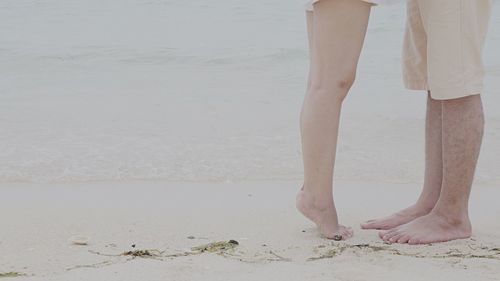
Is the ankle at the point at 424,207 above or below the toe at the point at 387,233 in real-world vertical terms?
above

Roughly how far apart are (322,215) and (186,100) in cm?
299

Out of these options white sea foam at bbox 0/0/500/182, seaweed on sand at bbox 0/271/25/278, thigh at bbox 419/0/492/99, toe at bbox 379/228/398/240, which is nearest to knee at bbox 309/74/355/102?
thigh at bbox 419/0/492/99

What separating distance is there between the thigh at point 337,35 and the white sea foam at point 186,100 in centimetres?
123

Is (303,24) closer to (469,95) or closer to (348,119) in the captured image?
(348,119)

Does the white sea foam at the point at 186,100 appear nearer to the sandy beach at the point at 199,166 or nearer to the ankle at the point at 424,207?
the sandy beach at the point at 199,166

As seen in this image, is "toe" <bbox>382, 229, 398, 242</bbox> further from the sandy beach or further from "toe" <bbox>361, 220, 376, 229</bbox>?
"toe" <bbox>361, 220, 376, 229</bbox>

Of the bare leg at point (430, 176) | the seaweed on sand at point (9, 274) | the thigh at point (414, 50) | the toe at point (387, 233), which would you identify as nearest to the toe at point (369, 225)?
the bare leg at point (430, 176)

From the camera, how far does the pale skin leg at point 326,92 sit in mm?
2406

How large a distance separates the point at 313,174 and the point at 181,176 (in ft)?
3.87

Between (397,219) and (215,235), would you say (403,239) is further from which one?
(215,235)

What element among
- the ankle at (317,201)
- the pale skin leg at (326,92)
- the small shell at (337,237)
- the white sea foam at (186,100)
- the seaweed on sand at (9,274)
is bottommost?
the white sea foam at (186,100)

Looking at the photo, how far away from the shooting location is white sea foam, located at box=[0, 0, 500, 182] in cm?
382

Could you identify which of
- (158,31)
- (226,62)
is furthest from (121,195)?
(158,31)

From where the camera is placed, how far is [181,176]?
3621 millimetres
